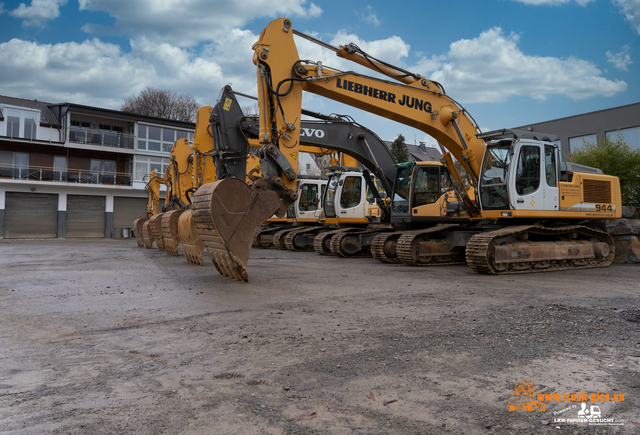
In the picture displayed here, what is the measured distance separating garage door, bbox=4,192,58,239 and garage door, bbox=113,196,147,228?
4.07m

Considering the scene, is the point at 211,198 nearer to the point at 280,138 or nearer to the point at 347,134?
the point at 280,138

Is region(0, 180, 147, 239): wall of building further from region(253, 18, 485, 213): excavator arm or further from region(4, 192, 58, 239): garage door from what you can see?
region(253, 18, 485, 213): excavator arm

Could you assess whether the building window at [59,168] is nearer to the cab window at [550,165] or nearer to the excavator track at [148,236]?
the excavator track at [148,236]

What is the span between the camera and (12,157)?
112 ft

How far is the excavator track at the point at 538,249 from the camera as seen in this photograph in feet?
31.5

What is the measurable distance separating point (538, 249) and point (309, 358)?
7.92m

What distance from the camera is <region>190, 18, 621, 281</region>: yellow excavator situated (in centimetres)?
808

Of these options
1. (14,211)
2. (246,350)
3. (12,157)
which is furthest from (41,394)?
(12,157)

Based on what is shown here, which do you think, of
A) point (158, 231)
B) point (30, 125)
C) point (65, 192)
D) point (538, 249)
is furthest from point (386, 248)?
point (30, 125)

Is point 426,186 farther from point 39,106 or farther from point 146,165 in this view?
point 39,106

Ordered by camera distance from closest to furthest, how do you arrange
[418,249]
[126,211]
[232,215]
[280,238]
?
[232,215] → [418,249] → [280,238] → [126,211]

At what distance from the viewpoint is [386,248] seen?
12.4 m

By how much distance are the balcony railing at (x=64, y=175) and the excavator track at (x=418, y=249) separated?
101 ft

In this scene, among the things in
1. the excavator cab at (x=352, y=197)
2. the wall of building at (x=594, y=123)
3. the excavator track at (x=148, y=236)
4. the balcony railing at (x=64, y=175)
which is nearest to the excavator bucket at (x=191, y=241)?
the excavator cab at (x=352, y=197)
